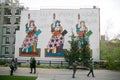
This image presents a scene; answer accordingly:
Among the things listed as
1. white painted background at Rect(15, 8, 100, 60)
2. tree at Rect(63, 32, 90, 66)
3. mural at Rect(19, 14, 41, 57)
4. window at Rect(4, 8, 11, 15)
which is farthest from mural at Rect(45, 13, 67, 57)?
window at Rect(4, 8, 11, 15)

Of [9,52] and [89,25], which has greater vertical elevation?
[89,25]

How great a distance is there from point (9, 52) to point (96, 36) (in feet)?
85.7

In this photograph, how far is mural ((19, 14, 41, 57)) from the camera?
142 ft

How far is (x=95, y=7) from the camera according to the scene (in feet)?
155

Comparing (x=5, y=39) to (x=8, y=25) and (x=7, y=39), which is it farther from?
(x=8, y=25)

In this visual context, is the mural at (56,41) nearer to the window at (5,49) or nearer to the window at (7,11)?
the window at (5,49)

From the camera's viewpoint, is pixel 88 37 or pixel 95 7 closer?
pixel 88 37

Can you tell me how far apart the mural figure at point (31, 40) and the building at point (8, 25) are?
1798cm

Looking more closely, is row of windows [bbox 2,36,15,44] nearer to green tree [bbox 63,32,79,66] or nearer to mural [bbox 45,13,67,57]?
mural [bbox 45,13,67,57]

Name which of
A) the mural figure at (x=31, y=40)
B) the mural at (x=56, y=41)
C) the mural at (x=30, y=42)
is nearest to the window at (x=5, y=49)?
the mural at (x=30, y=42)

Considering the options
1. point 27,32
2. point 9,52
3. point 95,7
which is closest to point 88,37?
point 95,7

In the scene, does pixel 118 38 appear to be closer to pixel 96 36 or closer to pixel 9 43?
pixel 96 36

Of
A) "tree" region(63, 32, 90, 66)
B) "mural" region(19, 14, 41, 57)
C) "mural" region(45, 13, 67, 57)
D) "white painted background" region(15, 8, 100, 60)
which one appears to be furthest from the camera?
"mural" region(19, 14, 41, 57)

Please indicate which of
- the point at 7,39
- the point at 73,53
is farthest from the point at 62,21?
the point at 7,39
